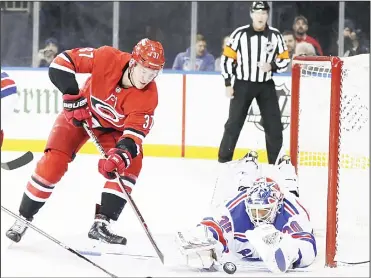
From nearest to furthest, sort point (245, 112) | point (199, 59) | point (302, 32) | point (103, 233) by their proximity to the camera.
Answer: point (103, 233) → point (245, 112) → point (302, 32) → point (199, 59)

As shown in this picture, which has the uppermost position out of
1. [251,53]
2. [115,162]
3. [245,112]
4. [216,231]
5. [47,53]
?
[47,53]

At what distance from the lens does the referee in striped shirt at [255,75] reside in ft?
17.6

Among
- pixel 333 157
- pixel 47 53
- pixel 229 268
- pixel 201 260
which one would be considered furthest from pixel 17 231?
pixel 47 53

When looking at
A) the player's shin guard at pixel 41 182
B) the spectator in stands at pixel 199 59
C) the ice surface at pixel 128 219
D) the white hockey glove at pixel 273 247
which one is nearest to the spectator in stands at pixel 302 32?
the spectator in stands at pixel 199 59

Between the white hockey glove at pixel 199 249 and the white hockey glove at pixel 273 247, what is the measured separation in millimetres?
134

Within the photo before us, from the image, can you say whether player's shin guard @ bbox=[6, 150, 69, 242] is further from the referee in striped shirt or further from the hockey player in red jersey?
the referee in striped shirt

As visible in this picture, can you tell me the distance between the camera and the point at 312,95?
4316 mm

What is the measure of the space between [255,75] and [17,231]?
2.33 metres

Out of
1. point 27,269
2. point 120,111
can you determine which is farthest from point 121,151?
point 27,269

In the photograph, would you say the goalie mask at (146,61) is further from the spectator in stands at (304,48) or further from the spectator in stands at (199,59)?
the spectator in stands at (199,59)

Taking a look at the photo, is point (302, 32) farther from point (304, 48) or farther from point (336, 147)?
point (336, 147)

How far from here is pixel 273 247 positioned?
123 inches

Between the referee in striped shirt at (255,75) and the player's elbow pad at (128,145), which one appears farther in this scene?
the referee in striped shirt at (255,75)

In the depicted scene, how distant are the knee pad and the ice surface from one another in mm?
253
